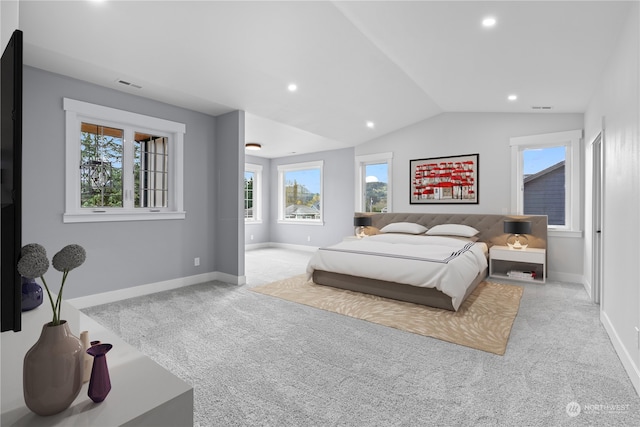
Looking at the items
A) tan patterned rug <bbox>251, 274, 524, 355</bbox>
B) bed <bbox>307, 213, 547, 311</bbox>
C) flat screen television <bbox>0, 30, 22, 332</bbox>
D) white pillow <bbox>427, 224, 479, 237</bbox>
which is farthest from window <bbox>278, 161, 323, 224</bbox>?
flat screen television <bbox>0, 30, 22, 332</bbox>

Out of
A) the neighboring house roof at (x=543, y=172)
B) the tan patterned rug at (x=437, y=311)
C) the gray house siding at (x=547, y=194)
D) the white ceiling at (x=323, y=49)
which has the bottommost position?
the tan patterned rug at (x=437, y=311)

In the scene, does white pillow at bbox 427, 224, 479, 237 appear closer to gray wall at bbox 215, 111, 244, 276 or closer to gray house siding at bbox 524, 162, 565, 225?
gray house siding at bbox 524, 162, 565, 225

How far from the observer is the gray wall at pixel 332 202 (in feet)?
23.3

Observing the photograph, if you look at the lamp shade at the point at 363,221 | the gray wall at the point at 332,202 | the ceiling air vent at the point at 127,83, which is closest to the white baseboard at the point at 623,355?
the lamp shade at the point at 363,221

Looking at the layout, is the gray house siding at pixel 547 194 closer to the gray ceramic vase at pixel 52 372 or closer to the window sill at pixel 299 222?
the window sill at pixel 299 222

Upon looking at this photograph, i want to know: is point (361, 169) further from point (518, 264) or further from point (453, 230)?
point (518, 264)

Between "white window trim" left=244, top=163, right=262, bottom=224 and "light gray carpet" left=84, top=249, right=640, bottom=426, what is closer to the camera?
"light gray carpet" left=84, top=249, right=640, bottom=426

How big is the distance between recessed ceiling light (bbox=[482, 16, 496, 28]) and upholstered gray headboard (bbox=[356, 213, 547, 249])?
313cm

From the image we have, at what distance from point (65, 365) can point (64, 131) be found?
3.34 m

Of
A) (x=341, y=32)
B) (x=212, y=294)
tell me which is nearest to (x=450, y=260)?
(x=341, y=32)

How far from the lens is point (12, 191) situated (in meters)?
0.88

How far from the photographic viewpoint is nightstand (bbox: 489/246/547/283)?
443 cm

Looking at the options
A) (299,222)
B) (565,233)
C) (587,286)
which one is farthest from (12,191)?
(299,222)

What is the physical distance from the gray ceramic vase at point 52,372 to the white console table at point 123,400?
0.04 metres
